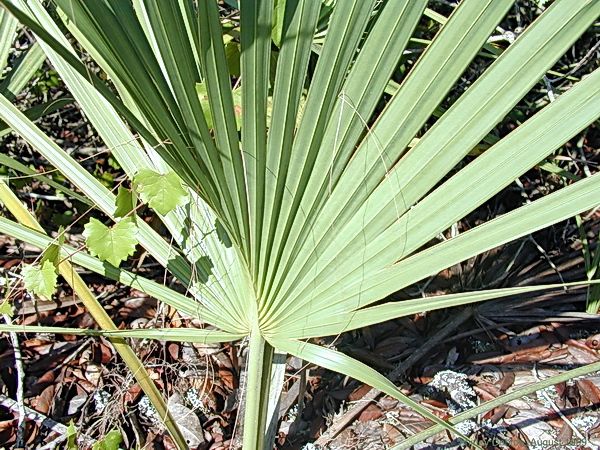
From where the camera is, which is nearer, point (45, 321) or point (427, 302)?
point (427, 302)

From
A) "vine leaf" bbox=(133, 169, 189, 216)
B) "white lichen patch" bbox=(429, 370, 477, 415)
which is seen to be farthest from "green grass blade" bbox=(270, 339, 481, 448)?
"white lichen patch" bbox=(429, 370, 477, 415)

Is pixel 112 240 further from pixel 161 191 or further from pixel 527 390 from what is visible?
pixel 527 390

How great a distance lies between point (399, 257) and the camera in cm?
113

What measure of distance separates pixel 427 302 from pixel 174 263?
0.57 metres

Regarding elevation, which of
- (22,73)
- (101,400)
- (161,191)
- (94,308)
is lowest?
(101,400)

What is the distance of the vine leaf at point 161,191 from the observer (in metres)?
1.15

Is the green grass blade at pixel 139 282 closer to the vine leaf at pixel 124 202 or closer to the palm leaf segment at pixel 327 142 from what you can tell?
the palm leaf segment at pixel 327 142

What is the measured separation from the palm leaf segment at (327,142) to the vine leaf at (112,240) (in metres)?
0.10

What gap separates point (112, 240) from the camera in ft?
4.07

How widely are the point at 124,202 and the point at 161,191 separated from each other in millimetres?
121

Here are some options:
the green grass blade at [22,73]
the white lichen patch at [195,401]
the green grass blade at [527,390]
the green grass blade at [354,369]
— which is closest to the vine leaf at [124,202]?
the green grass blade at [354,369]

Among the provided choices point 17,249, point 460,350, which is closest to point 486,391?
point 460,350

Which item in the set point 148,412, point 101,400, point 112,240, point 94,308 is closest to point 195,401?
point 148,412

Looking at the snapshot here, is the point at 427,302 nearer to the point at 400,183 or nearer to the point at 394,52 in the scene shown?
the point at 400,183
